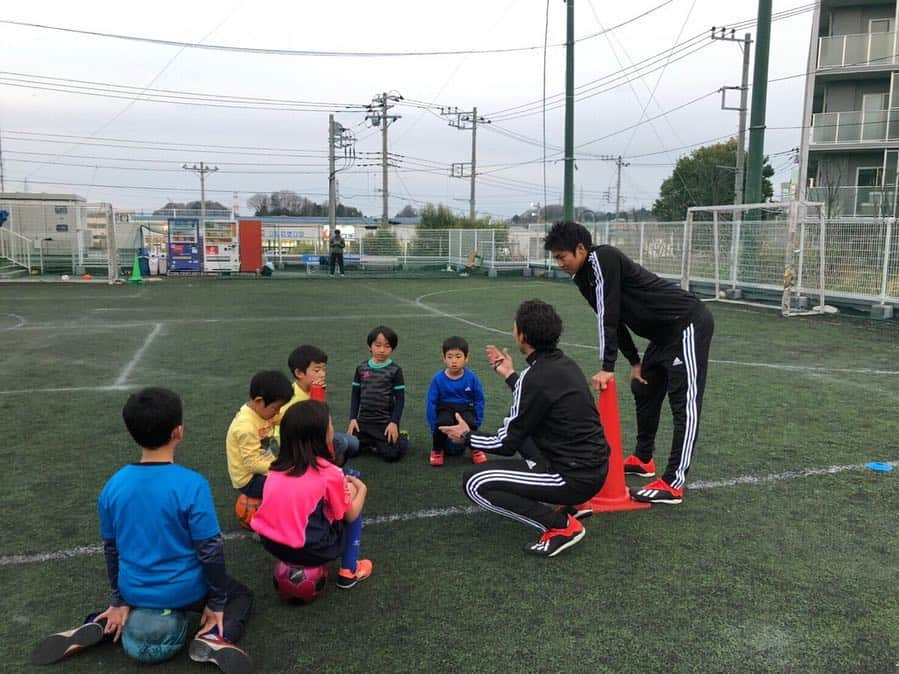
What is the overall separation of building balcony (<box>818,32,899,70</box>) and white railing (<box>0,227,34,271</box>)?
3036cm

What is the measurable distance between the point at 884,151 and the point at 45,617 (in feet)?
98.8

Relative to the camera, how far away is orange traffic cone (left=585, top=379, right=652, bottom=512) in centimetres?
409

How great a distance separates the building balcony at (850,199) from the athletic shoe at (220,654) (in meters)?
27.5

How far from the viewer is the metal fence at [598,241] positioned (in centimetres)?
1270

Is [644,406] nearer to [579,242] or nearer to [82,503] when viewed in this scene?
[579,242]

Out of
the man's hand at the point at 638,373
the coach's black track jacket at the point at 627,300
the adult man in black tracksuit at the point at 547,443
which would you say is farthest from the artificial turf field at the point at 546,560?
the coach's black track jacket at the point at 627,300

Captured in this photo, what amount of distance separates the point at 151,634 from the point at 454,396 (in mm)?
2928

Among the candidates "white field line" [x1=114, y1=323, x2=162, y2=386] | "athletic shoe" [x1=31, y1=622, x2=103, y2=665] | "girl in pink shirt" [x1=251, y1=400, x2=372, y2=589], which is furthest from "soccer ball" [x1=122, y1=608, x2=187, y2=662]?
"white field line" [x1=114, y1=323, x2=162, y2=386]

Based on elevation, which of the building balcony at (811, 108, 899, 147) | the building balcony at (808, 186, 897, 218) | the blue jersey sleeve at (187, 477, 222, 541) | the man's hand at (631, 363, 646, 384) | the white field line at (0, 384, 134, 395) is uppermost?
the building balcony at (811, 108, 899, 147)

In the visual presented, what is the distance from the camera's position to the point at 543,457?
3.68 metres

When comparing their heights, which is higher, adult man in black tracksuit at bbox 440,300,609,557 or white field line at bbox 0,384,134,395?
adult man in black tracksuit at bbox 440,300,609,557

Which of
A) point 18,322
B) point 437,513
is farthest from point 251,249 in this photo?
point 437,513

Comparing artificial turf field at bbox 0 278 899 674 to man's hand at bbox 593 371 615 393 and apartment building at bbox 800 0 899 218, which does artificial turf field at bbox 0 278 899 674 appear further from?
apartment building at bbox 800 0 899 218

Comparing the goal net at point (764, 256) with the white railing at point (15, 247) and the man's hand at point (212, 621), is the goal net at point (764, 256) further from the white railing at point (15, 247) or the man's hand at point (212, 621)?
the white railing at point (15, 247)
